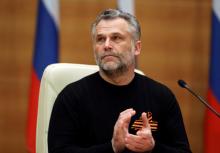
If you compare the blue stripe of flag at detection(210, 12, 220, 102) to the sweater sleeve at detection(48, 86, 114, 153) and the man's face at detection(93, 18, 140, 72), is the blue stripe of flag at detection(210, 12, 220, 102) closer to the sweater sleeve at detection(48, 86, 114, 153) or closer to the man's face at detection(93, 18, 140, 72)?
the man's face at detection(93, 18, 140, 72)

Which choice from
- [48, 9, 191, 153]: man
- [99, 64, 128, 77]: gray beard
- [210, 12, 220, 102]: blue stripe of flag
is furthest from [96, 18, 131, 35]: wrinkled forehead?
[210, 12, 220, 102]: blue stripe of flag

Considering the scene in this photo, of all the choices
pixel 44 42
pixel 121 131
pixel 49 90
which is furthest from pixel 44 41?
pixel 121 131

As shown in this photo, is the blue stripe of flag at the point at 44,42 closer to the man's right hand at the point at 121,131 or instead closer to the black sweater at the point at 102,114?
the black sweater at the point at 102,114

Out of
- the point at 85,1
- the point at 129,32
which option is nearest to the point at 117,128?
the point at 129,32

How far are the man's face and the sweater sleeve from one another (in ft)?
0.79

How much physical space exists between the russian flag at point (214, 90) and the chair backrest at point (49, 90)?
1602mm

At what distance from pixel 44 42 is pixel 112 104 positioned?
148 cm

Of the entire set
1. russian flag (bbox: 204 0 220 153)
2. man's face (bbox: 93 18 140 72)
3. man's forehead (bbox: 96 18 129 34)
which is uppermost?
man's forehead (bbox: 96 18 129 34)

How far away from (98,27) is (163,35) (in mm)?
1915

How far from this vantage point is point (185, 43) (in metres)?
4.06

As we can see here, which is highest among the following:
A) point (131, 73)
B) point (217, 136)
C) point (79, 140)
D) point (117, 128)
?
point (131, 73)

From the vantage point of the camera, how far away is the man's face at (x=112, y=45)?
217 cm

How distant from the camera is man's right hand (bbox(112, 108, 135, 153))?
1817 millimetres

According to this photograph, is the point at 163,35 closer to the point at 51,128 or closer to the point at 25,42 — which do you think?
the point at 25,42
